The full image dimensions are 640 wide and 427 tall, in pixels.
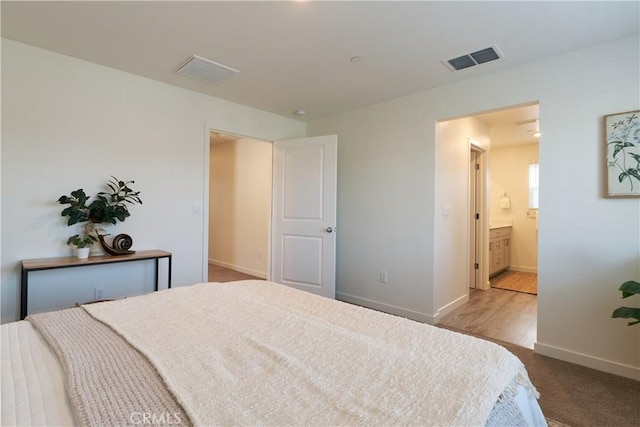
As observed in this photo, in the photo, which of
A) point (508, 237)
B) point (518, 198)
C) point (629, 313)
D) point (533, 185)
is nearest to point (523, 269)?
point (508, 237)

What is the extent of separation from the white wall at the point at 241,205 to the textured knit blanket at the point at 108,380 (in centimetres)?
361

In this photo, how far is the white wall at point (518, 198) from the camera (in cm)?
564

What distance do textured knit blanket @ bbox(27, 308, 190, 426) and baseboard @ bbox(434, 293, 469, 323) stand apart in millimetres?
2897

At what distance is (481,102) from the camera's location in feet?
9.14

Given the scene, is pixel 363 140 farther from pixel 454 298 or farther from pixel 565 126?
pixel 454 298

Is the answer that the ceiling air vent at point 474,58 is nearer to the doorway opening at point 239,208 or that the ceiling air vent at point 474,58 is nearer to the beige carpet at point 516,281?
the doorway opening at point 239,208

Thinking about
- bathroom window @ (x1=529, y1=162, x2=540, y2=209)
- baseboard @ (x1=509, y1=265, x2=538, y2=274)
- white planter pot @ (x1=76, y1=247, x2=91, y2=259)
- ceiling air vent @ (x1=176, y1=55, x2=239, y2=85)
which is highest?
ceiling air vent @ (x1=176, y1=55, x2=239, y2=85)

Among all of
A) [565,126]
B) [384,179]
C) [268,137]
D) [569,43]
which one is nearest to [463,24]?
[569,43]

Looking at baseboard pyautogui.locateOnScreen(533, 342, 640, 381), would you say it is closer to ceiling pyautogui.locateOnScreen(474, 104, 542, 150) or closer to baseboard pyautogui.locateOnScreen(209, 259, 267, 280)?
ceiling pyautogui.locateOnScreen(474, 104, 542, 150)

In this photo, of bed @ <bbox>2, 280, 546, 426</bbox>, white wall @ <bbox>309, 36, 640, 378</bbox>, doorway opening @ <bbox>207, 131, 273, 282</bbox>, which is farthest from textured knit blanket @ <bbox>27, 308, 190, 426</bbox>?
doorway opening @ <bbox>207, 131, 273, 282</bbox>

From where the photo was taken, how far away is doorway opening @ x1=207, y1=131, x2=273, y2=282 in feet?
16.4

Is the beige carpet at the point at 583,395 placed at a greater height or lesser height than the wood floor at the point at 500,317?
lesser

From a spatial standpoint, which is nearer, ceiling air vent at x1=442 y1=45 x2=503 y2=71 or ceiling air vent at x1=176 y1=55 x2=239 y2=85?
ceiling air vent at x1=442 y1=45 x2=503 y2=71

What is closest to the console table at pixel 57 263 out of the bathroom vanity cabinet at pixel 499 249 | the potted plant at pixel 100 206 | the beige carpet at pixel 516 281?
the potted plant at pixel 100 206
